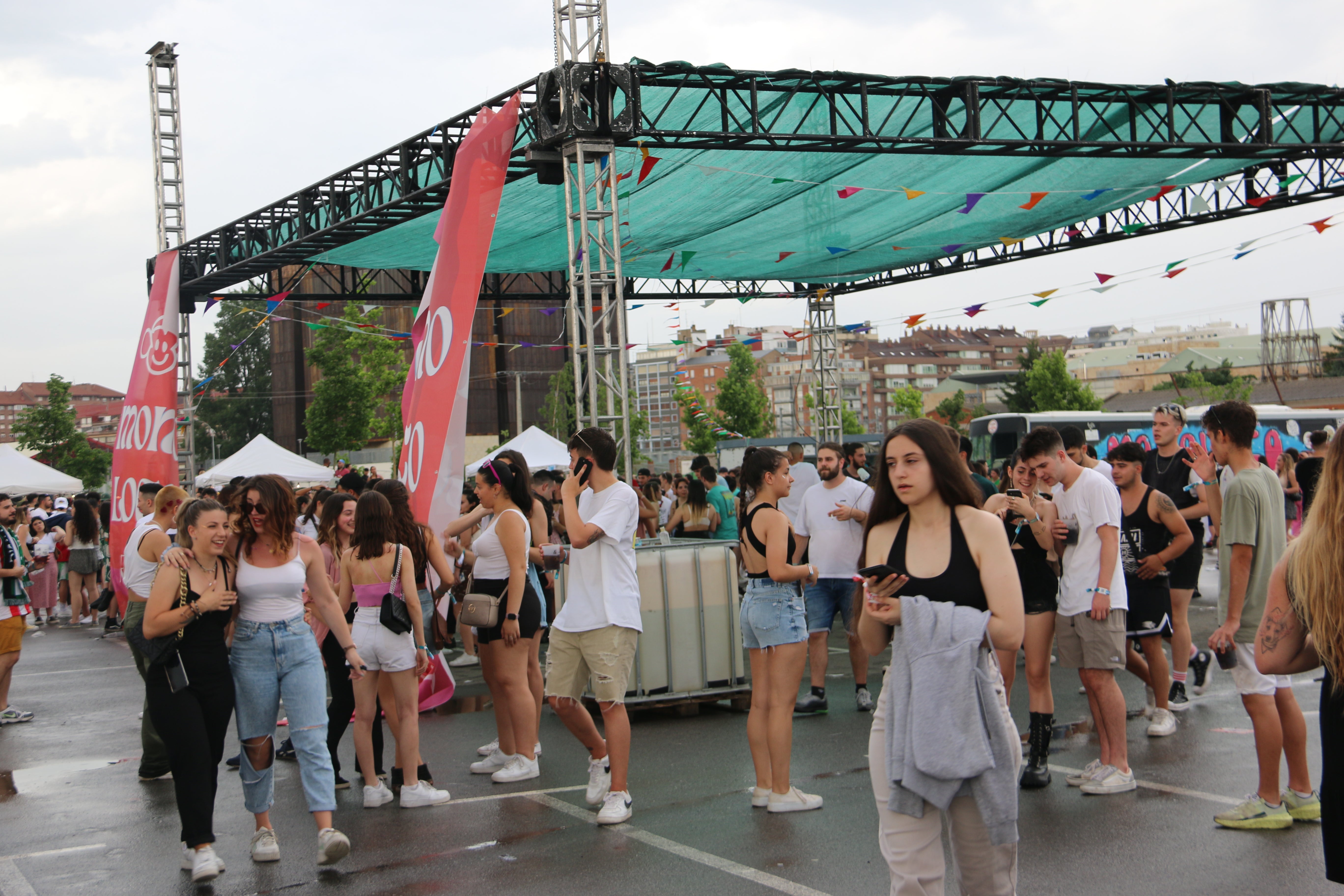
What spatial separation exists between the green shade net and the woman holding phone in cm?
829

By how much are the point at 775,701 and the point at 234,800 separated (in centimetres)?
325

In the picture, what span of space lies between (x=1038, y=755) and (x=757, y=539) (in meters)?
1.80

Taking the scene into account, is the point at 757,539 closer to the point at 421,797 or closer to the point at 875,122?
the point at 421,797

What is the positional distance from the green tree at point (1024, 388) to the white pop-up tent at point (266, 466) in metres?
60.4

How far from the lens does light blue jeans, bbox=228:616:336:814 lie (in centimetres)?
516

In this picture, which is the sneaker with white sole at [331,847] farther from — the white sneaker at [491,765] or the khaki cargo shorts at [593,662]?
the white sneaker at [491,765]

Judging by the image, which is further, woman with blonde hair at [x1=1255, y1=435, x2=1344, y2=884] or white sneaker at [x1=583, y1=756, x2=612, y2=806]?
white sneaker at [x1=583, y1=756, x2=612, y2=806]

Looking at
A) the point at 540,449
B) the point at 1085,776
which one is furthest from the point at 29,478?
the point at 1085,776

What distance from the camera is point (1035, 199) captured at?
16047 mm

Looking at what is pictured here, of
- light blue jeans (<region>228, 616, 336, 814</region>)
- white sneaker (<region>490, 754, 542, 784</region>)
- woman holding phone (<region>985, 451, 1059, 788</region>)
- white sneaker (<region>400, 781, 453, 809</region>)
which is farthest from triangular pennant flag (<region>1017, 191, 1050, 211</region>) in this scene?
light blue jeans (<region>228, 616, 336, 814</region>)

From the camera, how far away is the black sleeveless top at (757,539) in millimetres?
5848

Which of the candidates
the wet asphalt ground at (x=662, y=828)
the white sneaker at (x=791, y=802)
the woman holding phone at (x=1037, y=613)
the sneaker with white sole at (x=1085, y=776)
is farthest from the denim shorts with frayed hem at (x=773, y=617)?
the sneaker with white sole at (x=1085, y=776)

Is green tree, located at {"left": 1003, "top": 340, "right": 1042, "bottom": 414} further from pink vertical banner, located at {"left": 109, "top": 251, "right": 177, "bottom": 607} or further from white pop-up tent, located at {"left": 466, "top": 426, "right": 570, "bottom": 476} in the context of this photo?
pink vertical banner, located at {"left": 109, "top": 251, "right": 177, "bottom": 607}

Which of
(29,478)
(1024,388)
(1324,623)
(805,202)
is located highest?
(1024,388)
